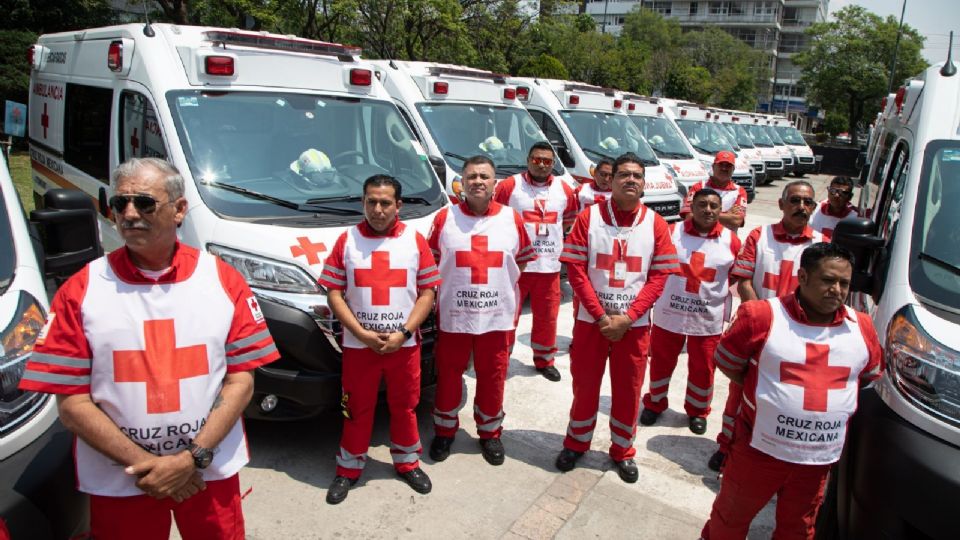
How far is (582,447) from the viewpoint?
3990 mm

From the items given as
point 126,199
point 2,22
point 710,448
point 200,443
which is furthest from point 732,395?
point 2,22

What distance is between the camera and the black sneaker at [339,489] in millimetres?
3488

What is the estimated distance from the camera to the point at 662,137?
40.5ft

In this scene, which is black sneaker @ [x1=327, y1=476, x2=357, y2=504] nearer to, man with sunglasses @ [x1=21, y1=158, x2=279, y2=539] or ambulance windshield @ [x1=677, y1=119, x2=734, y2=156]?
man with sunglasses @ [x1=21, y1=158, x2=279, y2=539]

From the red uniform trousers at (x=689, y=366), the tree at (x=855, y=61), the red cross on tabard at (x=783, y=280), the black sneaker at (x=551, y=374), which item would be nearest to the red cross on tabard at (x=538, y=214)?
the black sneaker at (x=551, y=374)

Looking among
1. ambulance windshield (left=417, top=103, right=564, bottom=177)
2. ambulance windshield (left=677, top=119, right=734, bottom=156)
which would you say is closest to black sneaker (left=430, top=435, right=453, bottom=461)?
ambulance windshield (left=417, top=103, right=564, bottom=177)

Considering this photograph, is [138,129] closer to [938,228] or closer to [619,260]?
[619,260]

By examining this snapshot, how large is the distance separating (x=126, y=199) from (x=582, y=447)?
287 centimetres

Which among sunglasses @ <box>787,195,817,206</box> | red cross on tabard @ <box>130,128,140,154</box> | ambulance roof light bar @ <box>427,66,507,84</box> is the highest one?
ambulance roof light bar @ <box>427,66,507,84</box>

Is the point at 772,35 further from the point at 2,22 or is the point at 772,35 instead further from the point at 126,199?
the point at 126,199

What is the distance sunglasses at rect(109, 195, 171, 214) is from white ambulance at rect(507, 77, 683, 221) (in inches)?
279

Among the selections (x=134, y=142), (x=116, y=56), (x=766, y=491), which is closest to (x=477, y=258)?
(x=766, y=491)

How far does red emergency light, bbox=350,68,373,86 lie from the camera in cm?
479

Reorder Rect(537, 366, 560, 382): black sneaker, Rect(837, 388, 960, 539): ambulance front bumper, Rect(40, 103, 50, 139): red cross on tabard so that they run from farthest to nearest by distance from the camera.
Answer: Rect(40, 103, 50, 139): red cross on tabard → Rect(537, 366, 560, 382): black sneaker → Rect(837, 388, 960, 539): ambulance front bumper
